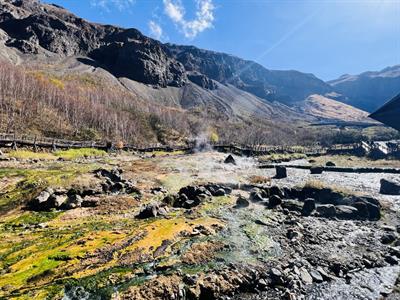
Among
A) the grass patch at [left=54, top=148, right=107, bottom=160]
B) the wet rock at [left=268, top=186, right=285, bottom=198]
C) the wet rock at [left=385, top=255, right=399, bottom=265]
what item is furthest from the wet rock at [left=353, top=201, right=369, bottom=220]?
the grass patch at [left=54, top=148, right=107, bottom=160]

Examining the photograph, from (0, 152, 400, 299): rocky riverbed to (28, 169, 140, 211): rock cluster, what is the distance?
116 millimetres

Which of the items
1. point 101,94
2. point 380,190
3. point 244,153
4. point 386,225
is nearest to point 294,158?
point 244,153

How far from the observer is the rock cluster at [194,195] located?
31.6 meters

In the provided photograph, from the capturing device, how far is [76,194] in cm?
3047

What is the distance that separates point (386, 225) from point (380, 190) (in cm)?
1793

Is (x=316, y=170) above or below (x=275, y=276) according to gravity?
above

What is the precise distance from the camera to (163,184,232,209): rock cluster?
104 feet

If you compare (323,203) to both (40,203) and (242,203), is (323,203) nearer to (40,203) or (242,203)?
(242,203)

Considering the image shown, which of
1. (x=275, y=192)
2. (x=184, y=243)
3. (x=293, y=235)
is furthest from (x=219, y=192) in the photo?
(x=184, y=243)

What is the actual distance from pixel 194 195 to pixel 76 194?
1289 centimetres

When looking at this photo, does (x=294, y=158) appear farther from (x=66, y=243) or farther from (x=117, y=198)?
(x=66, y=243)

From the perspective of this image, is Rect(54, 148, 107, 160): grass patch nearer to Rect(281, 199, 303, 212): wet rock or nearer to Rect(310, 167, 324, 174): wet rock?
Rect(281, 199, 303, 212): wet rock

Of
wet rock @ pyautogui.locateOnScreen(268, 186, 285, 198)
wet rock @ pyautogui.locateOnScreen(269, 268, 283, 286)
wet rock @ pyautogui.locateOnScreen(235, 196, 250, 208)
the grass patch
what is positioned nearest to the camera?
wet rock @ pyautogui.locateOnScreen(269, 268, 283, 286)

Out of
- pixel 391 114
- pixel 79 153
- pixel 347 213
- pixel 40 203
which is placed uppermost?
pixel 391 114
